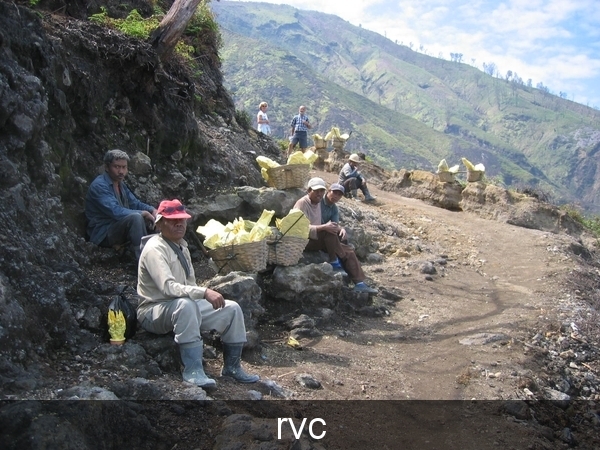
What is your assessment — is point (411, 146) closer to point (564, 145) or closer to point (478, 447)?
point (564, 145)

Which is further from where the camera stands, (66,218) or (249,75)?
(249,75)

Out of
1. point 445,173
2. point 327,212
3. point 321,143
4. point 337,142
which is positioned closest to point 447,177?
point 445,173

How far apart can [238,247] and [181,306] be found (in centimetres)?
189

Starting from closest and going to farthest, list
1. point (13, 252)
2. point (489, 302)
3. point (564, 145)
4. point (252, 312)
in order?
1. point (13, 252)
2. point (252, 312)
3. point (489, 302)
4. point (564, 145)

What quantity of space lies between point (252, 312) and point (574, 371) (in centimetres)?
350

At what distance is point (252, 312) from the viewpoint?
5.68 meters

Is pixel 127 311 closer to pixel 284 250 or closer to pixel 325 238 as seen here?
pixel 284 250

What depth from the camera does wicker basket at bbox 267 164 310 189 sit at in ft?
26.2

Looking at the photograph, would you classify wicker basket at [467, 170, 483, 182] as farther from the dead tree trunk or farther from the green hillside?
the green hillside

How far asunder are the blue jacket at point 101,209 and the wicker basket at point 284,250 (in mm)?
1484

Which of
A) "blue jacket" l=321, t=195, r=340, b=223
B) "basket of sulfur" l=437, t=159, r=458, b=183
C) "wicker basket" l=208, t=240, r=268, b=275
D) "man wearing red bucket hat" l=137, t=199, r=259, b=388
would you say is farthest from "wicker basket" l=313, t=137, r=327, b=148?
"man wearing red bucket hat" l=137, t=199, r=259, b=388

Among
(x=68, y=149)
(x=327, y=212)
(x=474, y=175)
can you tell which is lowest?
(x=327, y=212)

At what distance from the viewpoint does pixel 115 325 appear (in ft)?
13.9

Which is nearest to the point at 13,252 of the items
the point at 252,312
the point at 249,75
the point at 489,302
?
the point at 252,312
